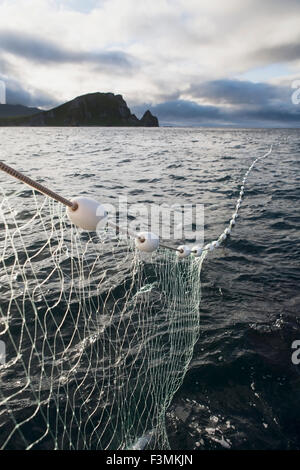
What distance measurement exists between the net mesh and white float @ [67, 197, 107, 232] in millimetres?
643

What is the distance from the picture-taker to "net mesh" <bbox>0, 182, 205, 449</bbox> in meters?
4.02

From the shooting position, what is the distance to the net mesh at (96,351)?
4020 mm

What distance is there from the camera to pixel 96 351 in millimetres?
5230

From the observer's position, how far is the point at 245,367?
497 centimetres

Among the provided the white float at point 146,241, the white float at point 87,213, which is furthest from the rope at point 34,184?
the white float at point 146,241

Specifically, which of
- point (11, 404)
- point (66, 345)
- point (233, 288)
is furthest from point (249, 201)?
point (11, 404)

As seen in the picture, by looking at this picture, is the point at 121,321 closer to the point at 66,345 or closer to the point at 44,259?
the point at 66,345

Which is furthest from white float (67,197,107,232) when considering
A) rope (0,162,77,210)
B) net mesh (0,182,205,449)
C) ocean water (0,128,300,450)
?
ocean water (0,128,300,450)

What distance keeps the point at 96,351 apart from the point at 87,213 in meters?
3.01

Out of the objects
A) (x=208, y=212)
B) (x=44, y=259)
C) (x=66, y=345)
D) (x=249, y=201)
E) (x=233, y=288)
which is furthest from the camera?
(x=249, y=201)

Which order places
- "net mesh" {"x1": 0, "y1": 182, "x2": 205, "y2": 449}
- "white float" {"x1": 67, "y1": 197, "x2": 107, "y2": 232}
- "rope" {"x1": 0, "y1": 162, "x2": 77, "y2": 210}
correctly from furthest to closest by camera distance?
1. "net mesh" {"x1": 0, "y1": 182, "x2": 205, "y2": 449}
2. "white float" {"x1": 67, "y1": 197, "x2": 107, "y2": 232}
3. "rope" {"x1": 0, "y1": 162, "x2": 77, "y2": 210}

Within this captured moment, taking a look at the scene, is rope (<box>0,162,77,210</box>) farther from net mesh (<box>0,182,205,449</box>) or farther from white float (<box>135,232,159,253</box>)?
white float (<box>135,232,159,253</box>)

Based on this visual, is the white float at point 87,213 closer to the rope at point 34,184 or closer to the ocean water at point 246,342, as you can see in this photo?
the rope at point 34,184
